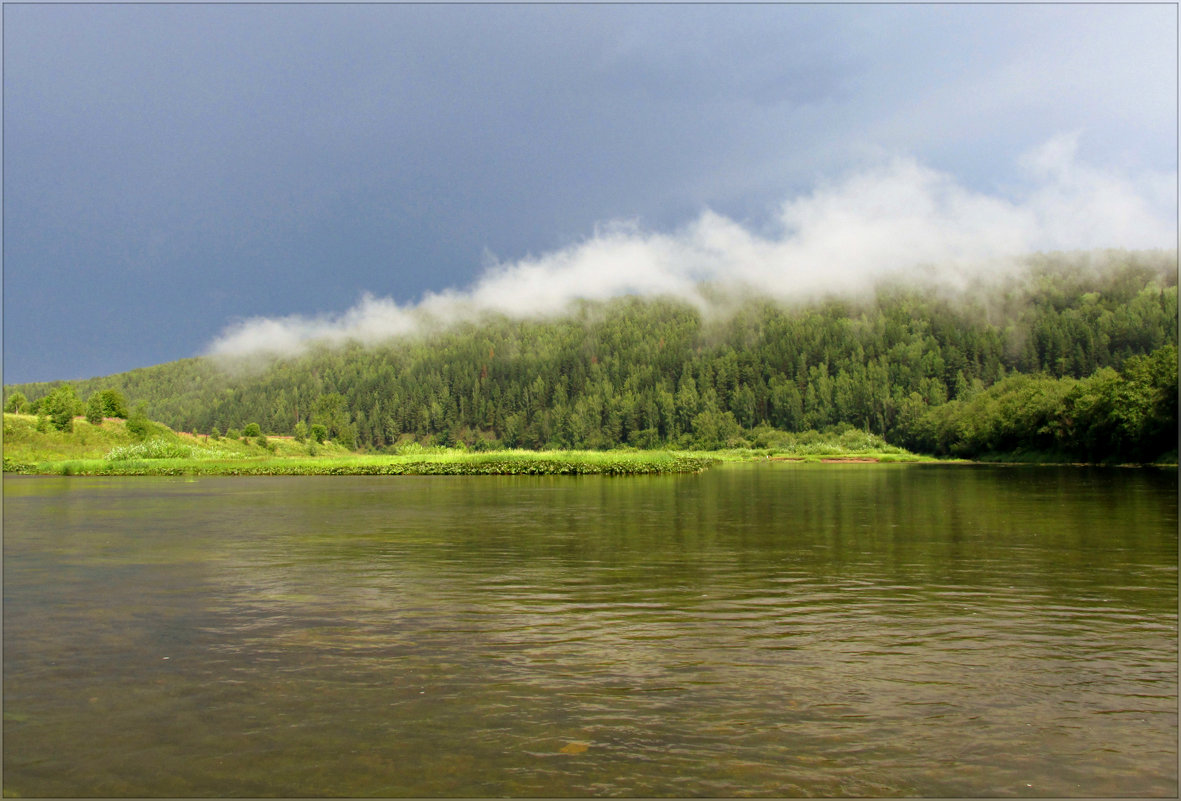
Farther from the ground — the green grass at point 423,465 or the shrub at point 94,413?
the shrub at point 94,413

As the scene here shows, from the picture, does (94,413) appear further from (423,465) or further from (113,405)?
(423,465)

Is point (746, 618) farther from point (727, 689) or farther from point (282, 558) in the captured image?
point (282, 558)

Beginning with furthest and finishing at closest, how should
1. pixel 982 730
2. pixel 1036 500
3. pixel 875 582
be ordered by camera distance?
pixel 1036 500, pixel 875 582, pixel 982 730

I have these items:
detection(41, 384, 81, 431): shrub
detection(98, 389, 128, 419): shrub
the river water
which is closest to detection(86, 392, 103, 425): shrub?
detection(41, 384, 81, 431): shrub

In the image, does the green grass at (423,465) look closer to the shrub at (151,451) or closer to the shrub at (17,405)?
the shrub at (151,451)

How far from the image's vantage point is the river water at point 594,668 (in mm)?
8367

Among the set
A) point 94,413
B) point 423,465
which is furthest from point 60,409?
point 423,465

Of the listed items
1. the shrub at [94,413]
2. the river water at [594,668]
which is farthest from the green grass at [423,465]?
the river water at [594,668]

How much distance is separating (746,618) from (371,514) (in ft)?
97.4

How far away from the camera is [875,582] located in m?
19.8

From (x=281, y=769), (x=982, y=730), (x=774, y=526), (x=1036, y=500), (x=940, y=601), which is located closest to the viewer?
(x=281, y=769)

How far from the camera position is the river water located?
27.5ft

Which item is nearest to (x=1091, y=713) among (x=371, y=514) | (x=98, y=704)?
(x=98, y=704)

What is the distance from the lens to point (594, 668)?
12.1 m
